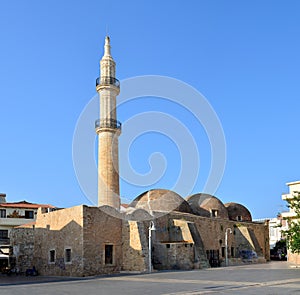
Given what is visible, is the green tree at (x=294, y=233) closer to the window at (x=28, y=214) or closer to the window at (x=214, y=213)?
the window at (x=214, y=213)

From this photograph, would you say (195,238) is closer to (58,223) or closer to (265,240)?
(58,223)

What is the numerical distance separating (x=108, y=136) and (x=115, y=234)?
10.0 meters

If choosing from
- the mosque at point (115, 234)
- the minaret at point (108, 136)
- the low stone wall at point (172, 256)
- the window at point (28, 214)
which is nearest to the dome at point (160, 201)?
the mosque at point (115, 234)

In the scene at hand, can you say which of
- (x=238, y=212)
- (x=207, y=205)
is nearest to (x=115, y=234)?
(x=207, y=205)

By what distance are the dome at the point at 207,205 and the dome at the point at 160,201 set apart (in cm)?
446

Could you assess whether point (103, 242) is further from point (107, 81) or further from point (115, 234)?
point (107, 81)

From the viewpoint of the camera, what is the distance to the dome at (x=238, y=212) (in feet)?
176

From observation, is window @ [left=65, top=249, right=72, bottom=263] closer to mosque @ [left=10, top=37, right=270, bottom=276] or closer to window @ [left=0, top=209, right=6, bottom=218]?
mosque @ [left=10, top=37, right=270, bottom=276]

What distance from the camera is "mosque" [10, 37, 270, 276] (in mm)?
28609

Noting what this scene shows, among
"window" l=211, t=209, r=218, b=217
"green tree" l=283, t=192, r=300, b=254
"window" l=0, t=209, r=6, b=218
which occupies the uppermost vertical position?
"window" l=0, t=209, r=6, b=218

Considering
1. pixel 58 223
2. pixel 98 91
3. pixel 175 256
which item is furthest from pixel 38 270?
pixel 98 91

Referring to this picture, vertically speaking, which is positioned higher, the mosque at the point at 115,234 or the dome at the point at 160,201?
the dome at the point at 160,201

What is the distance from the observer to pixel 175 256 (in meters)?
33.1

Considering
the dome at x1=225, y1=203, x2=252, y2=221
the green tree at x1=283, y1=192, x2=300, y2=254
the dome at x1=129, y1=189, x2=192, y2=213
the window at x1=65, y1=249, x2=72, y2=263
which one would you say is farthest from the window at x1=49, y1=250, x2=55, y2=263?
the dome at x1=225, y1=203, x2=252, y2=221
